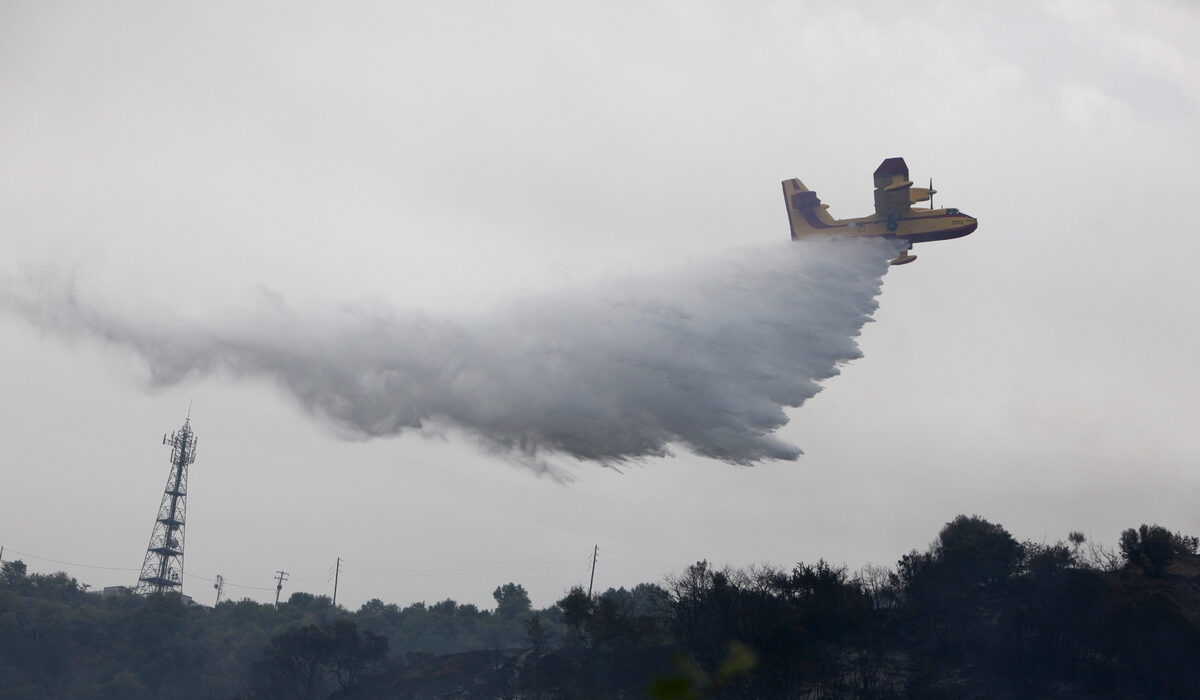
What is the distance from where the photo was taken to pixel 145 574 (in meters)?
94.4

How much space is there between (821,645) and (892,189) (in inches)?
769

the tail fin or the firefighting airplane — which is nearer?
the firefighting airplane

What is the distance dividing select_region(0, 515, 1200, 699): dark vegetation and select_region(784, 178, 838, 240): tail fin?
1698cm

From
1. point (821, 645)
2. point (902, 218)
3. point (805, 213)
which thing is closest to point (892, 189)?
point (902, 218)

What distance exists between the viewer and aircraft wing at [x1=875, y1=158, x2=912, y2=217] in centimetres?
4403

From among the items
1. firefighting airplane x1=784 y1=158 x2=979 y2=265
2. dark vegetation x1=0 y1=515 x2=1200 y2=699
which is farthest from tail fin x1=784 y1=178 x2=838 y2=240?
dark vegetation x1=0 y1=515 x2=1200 y2=699

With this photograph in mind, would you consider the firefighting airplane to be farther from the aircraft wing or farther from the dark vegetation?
the dark vegetation

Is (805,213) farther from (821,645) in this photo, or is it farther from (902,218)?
(821,645)

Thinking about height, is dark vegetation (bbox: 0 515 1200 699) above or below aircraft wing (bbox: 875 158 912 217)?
below

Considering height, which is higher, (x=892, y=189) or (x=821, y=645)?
(x=892, y=189)

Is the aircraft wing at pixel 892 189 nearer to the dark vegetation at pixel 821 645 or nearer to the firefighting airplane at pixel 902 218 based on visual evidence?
the firefighting airplane at pixel 902 218

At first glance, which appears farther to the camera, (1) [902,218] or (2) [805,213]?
(2) [805,213]

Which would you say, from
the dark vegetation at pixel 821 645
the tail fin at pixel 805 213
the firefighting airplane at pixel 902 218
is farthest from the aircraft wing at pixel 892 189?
the dark vegetation at pixel 821 645

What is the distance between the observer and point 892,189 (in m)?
44.0
